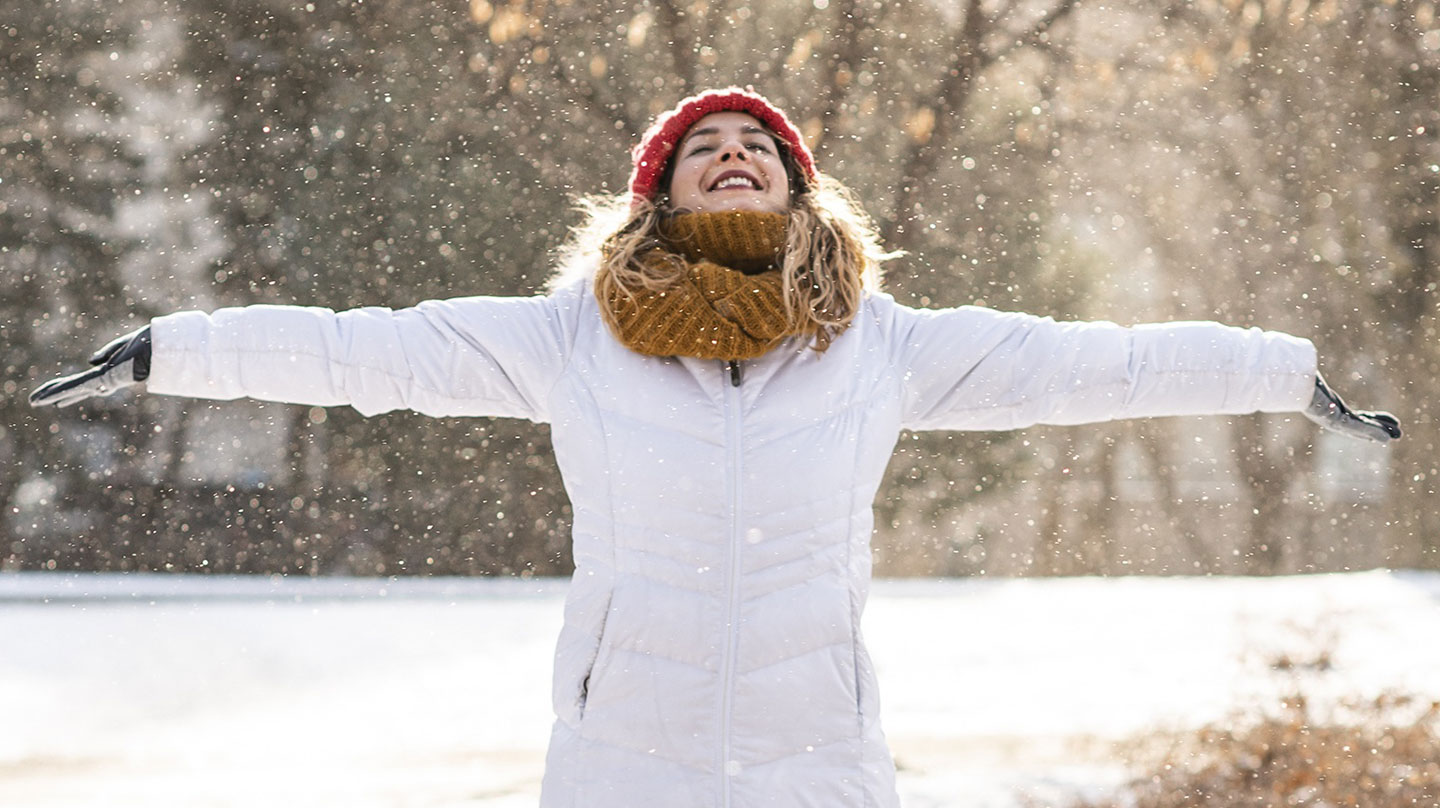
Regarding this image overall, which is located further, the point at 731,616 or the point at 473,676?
the point at 473,676

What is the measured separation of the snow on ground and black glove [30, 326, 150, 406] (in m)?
2.49

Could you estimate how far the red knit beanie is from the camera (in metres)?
1.98

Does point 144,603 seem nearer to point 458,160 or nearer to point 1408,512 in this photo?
point 458,160

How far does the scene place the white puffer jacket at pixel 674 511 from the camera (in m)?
1.51

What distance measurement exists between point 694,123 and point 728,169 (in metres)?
0.19

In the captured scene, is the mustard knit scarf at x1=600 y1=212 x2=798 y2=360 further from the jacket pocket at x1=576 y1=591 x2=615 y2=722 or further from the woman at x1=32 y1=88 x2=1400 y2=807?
the jacket pocket at x1=576 y1=591 x2=615 y2=722

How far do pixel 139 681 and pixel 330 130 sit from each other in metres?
3.49

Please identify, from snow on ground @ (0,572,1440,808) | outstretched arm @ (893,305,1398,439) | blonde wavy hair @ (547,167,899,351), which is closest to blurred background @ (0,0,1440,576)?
snow on ground @ (0,572,1440,808)

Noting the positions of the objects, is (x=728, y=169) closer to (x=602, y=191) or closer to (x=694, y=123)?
(x=694, y=123)

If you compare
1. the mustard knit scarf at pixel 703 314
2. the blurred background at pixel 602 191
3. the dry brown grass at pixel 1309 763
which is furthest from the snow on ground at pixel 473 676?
the mustard knit scarf at pixel 703 314

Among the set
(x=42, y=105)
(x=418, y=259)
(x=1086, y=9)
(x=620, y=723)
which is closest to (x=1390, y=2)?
(x=1086, y=9)

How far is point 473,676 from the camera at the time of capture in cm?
500

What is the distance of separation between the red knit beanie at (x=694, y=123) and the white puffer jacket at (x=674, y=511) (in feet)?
1.40

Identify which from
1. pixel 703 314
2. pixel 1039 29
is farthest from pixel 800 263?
pixel 1039 29
